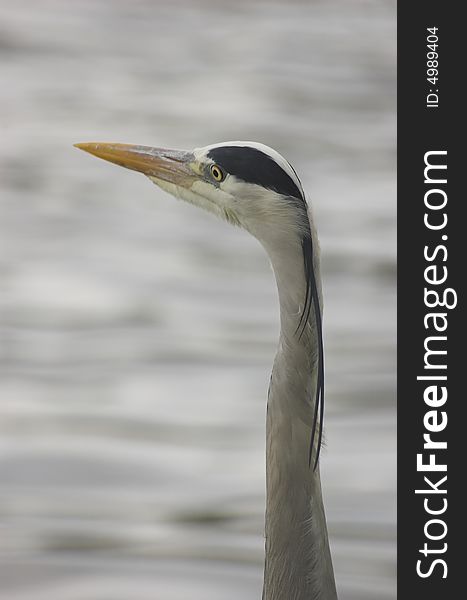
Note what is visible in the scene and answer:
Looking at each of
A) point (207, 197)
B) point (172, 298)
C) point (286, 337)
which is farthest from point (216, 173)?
point (172, 298)

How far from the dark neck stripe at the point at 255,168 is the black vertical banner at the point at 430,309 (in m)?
0.44

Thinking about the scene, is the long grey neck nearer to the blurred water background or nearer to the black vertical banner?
the black vertical banner

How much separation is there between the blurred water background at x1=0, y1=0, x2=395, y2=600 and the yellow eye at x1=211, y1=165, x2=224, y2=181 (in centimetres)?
87

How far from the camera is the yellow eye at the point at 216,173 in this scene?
1.58 m

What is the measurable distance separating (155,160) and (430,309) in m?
0.48

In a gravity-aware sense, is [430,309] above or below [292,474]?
above

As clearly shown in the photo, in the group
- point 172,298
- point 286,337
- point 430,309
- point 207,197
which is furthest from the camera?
point 172,298

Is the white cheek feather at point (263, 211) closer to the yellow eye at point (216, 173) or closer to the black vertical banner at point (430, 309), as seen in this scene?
the yellow eye at point (216, 173)

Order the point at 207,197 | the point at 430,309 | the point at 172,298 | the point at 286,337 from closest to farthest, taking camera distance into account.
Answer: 1. the point at 286,337
2. the point at 207,197
3. the point at 430,309
4. the point at 172,298

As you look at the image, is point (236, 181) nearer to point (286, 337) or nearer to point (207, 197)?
point (207, 197)

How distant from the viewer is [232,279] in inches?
134

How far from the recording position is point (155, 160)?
168cm

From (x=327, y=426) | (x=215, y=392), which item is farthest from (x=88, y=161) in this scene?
(x=327, y=426)

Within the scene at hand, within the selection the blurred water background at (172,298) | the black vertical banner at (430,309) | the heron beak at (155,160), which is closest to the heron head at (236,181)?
the heron beak at (155,160)
